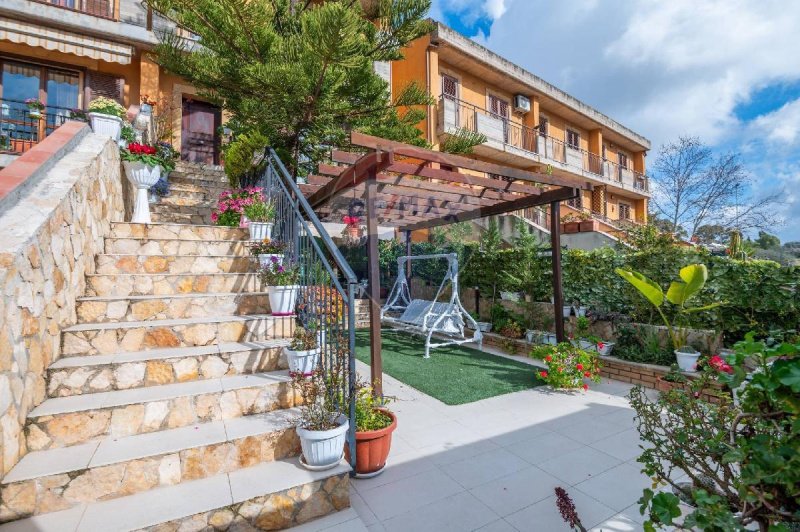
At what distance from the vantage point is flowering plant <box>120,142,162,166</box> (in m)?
5.18

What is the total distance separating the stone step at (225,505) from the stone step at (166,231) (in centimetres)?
302

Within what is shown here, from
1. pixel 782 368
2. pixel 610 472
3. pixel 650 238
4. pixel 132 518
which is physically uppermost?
pixel 650 238

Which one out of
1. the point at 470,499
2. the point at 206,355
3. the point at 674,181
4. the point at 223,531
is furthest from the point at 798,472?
the point at 674,181

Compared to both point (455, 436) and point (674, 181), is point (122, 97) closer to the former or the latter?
point (455, 436)

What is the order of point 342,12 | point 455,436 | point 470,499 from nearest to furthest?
point 470,499
point 455,436
point 342,12

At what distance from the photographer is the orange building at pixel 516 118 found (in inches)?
464

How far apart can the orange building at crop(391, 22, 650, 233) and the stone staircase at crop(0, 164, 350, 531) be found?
963cm

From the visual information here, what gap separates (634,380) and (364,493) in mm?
4005

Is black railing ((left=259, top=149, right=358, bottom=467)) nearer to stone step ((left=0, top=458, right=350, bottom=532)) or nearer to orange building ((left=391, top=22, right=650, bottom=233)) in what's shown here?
stone step ((left=0, top=458, right=350, bottom=532))

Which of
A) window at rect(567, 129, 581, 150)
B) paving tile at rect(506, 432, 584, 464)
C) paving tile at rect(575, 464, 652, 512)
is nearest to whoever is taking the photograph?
paving tile at rect(575, 464, 652, 512)

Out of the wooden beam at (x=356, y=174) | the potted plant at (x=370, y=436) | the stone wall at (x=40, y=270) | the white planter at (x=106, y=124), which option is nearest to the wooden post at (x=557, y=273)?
Result: the wooden beam at (x=356, y=174)

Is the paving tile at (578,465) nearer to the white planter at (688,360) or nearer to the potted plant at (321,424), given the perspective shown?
the potted plant at (321,424)

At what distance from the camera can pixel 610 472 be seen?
2697 mm

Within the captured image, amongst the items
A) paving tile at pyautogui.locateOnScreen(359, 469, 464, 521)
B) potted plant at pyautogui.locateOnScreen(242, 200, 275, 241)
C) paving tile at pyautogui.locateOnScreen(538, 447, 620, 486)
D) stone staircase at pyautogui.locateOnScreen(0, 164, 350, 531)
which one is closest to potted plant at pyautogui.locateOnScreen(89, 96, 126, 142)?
potted plant at pyautogui.locateOnScreen(242, 200, 275, 241)
